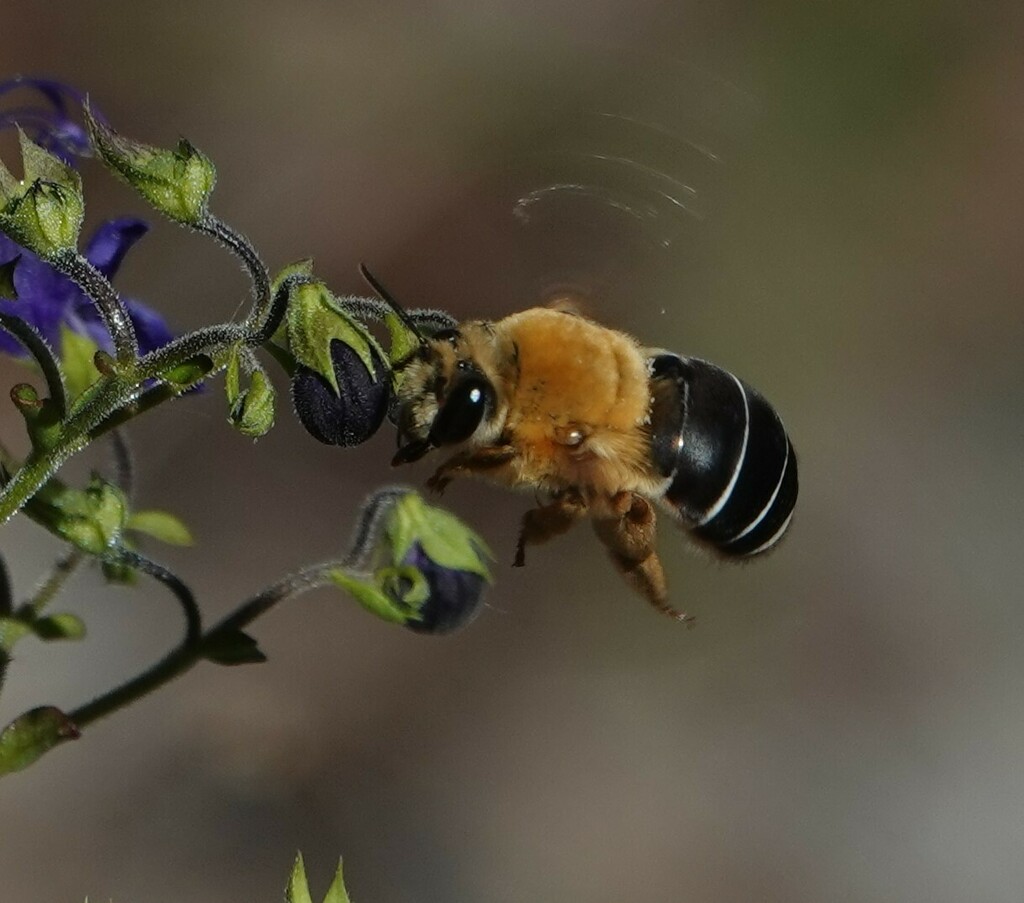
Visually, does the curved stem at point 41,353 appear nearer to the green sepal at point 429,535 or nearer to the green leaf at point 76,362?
the green leaf at point 76,362

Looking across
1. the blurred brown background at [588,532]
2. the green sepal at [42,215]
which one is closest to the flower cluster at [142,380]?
the green sepal at [42,215]

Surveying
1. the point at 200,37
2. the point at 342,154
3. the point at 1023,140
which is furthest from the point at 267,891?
the point at 1023,140

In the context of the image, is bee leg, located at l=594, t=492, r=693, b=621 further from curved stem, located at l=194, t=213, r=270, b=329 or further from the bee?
curved stem, located at l=194, t=213, r=270, b=329

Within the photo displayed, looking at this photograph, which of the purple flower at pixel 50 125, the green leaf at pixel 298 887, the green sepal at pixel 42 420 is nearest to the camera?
the green sepal at pixel 42 420

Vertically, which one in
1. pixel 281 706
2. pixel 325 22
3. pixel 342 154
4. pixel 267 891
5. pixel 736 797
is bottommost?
pixel 267 891

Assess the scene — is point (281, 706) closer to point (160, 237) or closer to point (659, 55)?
point (160, 237)

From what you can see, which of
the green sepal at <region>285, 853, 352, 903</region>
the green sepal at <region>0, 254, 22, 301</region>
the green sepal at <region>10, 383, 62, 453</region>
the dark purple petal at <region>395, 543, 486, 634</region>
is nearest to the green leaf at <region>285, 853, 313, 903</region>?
the green sepal at <region>285, 853, 352, 903</region>
